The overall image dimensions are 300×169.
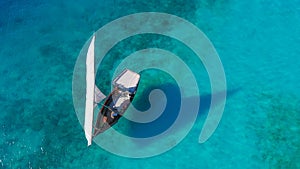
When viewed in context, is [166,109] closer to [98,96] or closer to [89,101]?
[98,96]

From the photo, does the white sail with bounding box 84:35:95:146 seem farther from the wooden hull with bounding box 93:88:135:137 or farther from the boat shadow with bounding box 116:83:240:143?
the boat shadow with bounding box 116:83:240:143

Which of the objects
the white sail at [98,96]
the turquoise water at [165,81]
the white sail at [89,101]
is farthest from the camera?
the white sail at [98,96]

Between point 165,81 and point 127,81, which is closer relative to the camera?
point 127,81

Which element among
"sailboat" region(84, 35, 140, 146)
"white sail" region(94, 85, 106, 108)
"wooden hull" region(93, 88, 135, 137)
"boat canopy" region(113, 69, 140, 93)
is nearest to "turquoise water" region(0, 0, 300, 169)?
"wooden hull" region(93, 88, 135, 137)

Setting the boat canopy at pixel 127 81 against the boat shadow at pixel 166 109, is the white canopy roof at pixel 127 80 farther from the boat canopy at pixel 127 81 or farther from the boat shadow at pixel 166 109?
the boat shadow at pixel 166 109

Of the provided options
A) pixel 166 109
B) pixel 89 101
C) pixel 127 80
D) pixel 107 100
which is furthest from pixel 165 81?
pixel 89 101

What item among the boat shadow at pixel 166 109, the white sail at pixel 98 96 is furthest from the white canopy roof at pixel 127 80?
the boat shadow at pixel 166 109

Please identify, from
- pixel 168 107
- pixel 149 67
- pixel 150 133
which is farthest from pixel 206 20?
pixel 150 133

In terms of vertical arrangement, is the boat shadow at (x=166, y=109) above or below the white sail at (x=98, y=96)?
below
